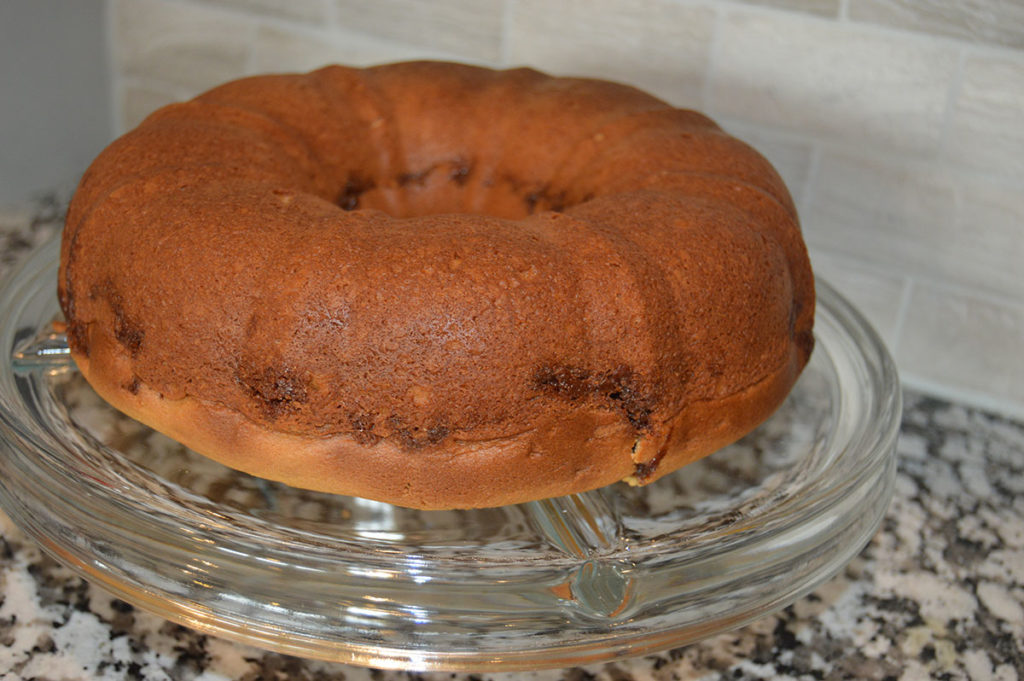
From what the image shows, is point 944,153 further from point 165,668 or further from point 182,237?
point 165,668

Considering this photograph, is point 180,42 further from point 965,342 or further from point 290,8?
point 965,342

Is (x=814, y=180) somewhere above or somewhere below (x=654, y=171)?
below

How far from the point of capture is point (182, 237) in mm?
761

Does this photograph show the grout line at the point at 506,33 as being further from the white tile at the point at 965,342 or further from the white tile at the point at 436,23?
the white tile at the point at 965,342

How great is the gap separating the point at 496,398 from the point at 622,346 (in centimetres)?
10

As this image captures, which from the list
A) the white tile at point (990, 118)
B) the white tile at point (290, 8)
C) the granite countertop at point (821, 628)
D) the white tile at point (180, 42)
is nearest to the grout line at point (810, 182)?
the white tile at point (990, 118)

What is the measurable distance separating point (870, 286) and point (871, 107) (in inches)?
8.6

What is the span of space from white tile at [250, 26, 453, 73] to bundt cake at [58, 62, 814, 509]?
56 cm

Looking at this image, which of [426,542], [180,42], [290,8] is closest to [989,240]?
[426,542]

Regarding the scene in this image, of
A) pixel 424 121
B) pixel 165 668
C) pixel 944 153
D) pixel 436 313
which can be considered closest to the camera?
pixel 436 313

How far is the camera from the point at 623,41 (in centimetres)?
129

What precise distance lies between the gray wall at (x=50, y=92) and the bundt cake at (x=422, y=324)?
64cm

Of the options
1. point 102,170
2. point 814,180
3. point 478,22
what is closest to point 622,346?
point 102,170

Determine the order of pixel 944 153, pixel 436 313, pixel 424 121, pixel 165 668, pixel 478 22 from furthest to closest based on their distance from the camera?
pixel 478 22
pixel 944 153
pixel 424 121
pixel 165 668
pixel 436 313
